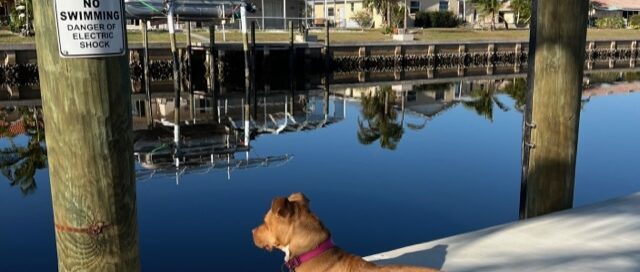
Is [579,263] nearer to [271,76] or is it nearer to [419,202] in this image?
[419,202]

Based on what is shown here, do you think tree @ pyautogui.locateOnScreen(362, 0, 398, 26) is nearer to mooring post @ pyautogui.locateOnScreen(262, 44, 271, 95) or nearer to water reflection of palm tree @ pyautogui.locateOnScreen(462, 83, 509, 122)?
mooring post @ pyautogui.locateOnScreen(262, 44, 271, 95)

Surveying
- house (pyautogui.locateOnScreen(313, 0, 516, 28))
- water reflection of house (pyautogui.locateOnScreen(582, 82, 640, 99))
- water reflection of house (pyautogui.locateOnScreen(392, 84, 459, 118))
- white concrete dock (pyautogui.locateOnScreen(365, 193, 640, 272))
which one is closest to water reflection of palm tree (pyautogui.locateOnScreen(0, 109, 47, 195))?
white concrete dock (pyautogui.locateOnScreen(365, 193, 640, 272))

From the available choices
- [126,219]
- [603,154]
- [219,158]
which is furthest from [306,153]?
[126,219]

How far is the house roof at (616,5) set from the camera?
2263 inches

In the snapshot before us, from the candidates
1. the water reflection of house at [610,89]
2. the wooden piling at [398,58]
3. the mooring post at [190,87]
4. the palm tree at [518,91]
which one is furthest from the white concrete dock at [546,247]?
the wooden piling at [398,58]

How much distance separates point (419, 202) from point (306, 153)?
3788 millimetres

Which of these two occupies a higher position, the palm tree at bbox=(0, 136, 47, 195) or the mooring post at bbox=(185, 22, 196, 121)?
the mooring post at bbox=(185, 22, 196, 121)

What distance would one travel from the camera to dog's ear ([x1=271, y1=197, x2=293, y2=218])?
2852 millimetres

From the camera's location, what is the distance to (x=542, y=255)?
382cm

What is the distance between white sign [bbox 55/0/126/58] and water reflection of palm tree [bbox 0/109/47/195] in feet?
25.5

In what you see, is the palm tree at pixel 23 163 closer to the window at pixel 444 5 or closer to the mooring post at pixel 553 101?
the mooring post at pixel 553 101

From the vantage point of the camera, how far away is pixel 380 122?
15180 mm

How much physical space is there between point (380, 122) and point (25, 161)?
835 centimetres

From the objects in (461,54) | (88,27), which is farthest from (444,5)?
(88,27)
